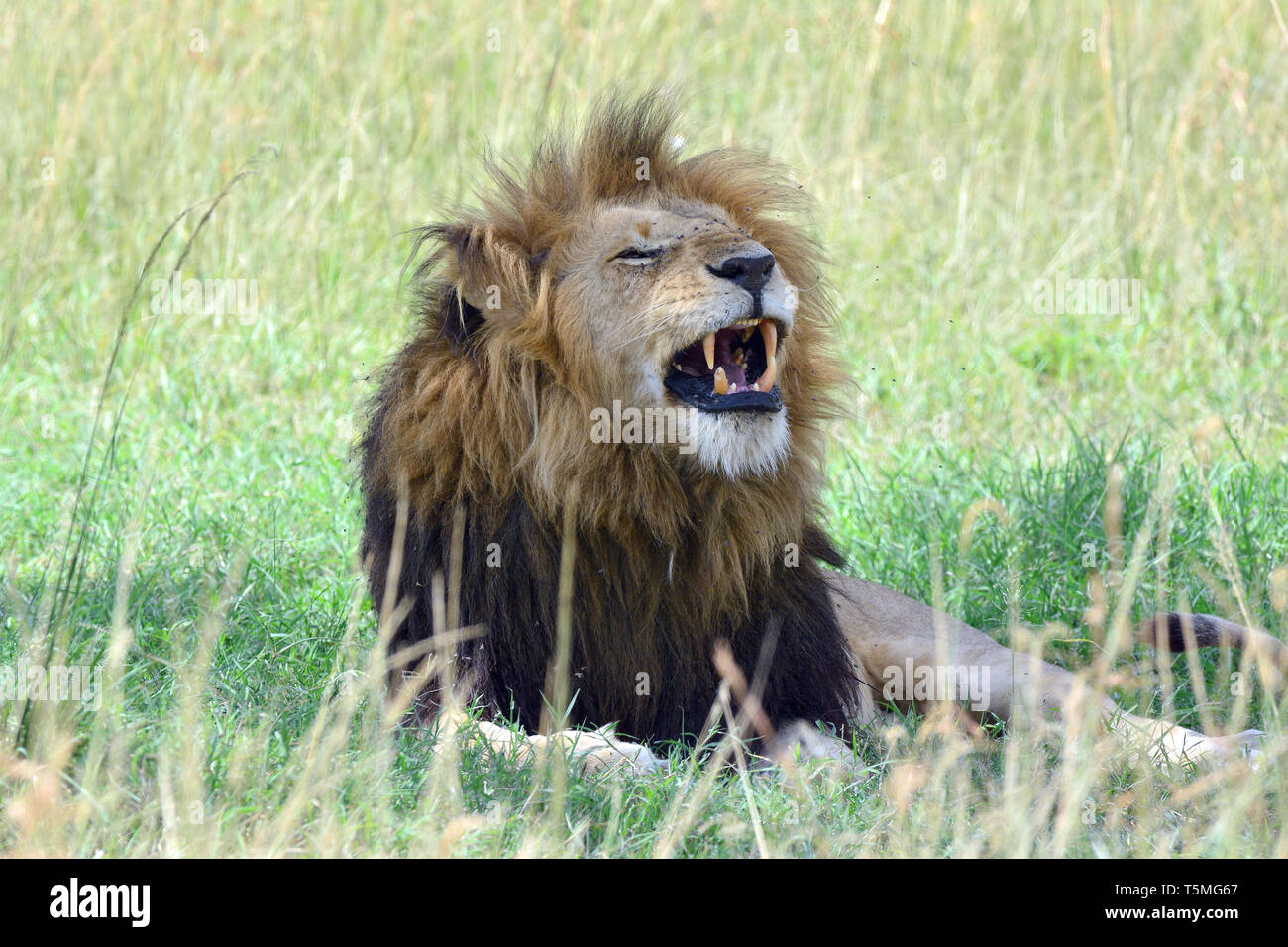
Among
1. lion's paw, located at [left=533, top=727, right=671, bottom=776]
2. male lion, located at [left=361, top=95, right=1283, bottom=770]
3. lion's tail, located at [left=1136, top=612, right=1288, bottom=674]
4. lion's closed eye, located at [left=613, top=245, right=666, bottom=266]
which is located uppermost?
lion's closed eye, located at [left=613, top=245, right=666, bottom=266]

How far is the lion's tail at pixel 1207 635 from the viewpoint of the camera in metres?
3.87

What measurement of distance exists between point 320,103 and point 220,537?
3338mm

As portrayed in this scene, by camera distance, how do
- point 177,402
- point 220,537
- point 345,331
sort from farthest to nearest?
point 345,331 < point 177,402 < point 220,537

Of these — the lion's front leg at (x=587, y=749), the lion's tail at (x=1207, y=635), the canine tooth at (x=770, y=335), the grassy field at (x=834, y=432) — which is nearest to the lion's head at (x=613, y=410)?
the canine tooth at (x=770, y=335)

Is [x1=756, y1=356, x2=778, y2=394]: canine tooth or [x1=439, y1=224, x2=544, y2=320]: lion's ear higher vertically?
[x1=439, y1=224, x2=544, y2=320]: lion's ear

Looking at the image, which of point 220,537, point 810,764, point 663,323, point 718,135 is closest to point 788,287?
point 663,323

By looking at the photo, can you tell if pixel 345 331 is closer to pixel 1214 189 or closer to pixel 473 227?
pixel 473 227

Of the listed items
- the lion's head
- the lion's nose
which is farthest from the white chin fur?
the lion's nose

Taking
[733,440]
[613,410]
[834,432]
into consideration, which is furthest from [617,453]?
[834,432]

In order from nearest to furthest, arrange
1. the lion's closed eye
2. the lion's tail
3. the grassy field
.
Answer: the grassy field
the lion's closed eye
the lion's tail

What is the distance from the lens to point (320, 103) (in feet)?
24.7

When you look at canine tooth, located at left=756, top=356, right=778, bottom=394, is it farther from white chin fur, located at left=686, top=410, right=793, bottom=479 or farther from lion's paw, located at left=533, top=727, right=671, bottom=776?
lion's paw, located at left=533, top=727, right=671, bottom=776

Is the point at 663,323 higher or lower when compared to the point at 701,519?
higher

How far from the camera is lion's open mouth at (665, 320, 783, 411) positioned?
3.27 meters
